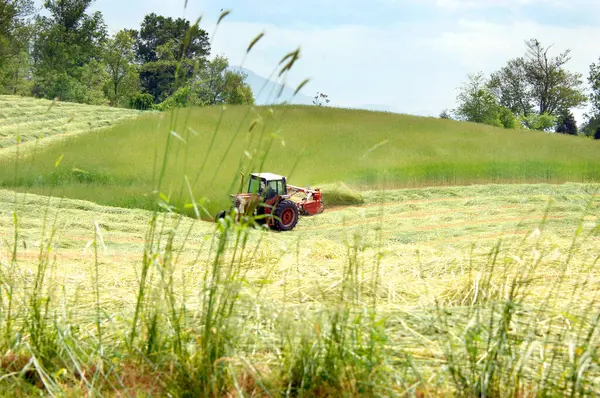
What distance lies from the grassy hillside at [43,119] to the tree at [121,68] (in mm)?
11784

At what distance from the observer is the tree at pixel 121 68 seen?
3516 cm

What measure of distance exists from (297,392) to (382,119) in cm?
1897

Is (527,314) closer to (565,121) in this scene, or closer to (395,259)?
(395,259)

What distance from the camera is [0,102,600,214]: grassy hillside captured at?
37.5ft

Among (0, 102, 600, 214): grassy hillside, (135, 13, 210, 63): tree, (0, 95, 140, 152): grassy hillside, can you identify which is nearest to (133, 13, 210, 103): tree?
(135, 13, 210, 63): tree

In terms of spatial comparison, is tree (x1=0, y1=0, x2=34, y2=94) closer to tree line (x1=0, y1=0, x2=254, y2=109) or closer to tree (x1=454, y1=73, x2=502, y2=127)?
tree line (x1=0, y1=0, x2=254, y2=109)

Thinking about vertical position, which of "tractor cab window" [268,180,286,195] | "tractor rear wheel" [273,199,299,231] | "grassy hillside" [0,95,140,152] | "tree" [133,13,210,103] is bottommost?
"tractor rear wheel" [273,199,299,231]

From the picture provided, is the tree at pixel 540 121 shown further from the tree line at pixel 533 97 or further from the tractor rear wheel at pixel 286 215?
the tractor rear wheel at pixel 286 215

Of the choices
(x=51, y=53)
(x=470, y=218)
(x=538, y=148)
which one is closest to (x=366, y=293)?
(x=470, y=218)

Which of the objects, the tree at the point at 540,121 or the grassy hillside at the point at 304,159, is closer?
the grassy hillside at the point at 304,159

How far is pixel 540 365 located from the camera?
7.77 feet

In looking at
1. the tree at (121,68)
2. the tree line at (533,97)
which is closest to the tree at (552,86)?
the tree line at (533,97)

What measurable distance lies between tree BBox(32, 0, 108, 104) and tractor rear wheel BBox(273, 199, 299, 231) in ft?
84.4

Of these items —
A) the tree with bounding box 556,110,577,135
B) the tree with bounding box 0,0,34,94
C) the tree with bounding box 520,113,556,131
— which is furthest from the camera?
the tree with bounding box 556,110,577,135
